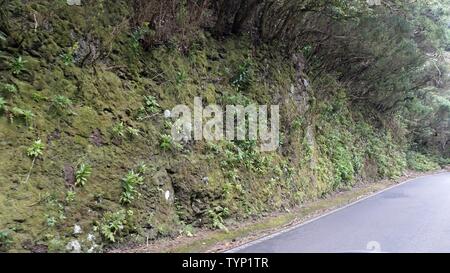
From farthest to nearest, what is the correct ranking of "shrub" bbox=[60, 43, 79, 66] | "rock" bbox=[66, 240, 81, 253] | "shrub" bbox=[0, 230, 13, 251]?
1. "shrub" bbox=[60, 43, 79, 66]
2. "rock" bbox=[66, 240, 81, 253]
3. "shrub" bbox=[0, 230, 13, 251]

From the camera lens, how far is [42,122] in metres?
6.77

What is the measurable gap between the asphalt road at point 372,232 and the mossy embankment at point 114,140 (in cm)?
138

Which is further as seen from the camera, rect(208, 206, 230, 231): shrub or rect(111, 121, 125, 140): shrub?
rect(208, 206, 230, 231): shrub

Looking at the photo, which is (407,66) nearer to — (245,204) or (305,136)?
(305,136)

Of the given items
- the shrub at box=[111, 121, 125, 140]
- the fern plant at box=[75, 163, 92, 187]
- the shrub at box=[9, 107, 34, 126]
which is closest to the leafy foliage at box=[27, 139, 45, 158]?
the shrub at box=[9, 107, 34, 126]

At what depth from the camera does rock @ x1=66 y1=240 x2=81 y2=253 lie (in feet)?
19.6

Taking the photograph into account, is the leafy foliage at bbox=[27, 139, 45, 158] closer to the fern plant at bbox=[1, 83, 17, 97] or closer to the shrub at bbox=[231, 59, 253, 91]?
the fern plant at bbox=[1, 83, 17, 97]

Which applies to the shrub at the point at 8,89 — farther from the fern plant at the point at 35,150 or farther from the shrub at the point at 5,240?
the shrub at the point at 5,240

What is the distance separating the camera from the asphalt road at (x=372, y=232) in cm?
733

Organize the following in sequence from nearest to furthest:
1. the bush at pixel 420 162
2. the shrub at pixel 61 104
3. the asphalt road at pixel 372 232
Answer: the shrub at pixel 61 104 < the asphalt road at pixel 372 232 < the bush at pixel 420 162

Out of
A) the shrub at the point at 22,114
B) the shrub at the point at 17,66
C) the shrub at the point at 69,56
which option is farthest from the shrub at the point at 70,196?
the shrub at the point at 69,56

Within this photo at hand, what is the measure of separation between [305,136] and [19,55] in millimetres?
9839

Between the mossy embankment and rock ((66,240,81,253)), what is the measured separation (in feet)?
0.15
